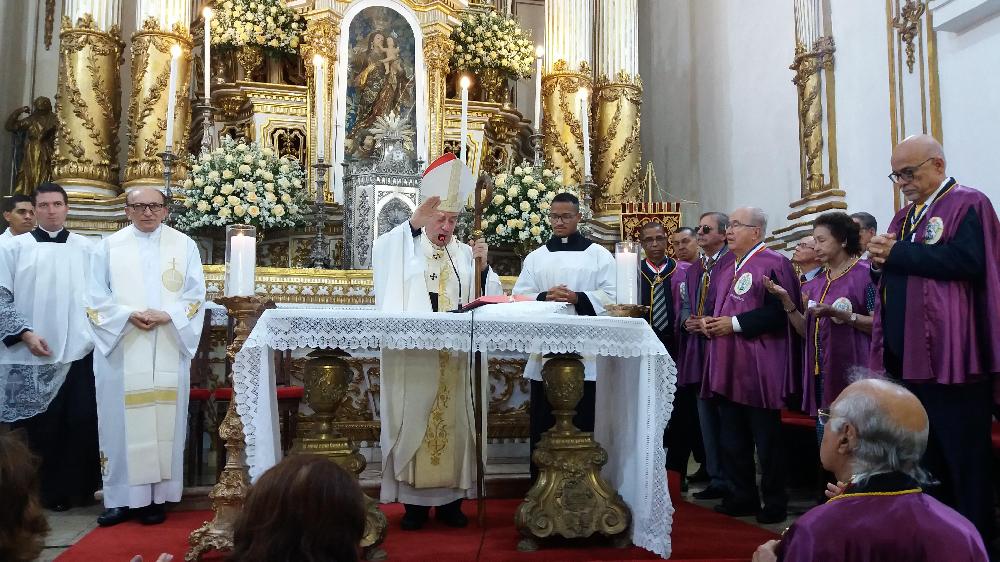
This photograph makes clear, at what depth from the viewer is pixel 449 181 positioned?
4.13m

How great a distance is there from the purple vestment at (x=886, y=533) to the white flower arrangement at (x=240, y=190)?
5207 millimetres

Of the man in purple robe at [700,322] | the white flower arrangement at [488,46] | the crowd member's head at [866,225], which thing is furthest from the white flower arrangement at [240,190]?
the crowd member's head at [866,225]

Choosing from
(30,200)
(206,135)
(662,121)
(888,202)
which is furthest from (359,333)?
(662,121)

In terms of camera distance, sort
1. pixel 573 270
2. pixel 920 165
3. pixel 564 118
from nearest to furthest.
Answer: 1. pixel 920 165
2. pixel 573 270
3. pixel 564 118

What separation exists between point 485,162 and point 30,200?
3.94m

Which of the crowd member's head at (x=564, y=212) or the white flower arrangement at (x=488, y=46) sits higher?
the white flower arrangement at (x=488, y=46)

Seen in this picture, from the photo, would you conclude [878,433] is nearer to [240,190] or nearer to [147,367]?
[147,367]

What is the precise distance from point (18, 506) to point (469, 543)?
2.46 metres

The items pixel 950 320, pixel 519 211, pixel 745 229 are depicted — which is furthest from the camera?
pixel 519 211

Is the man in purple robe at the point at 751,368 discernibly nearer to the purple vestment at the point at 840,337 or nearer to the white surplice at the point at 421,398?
the purple vestment at the point at 840,337

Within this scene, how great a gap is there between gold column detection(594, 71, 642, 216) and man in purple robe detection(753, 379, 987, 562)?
21.2ft

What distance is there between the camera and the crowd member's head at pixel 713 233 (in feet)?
17.7

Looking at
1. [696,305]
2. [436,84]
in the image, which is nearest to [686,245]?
[696,305]

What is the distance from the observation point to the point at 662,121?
32.1ft
